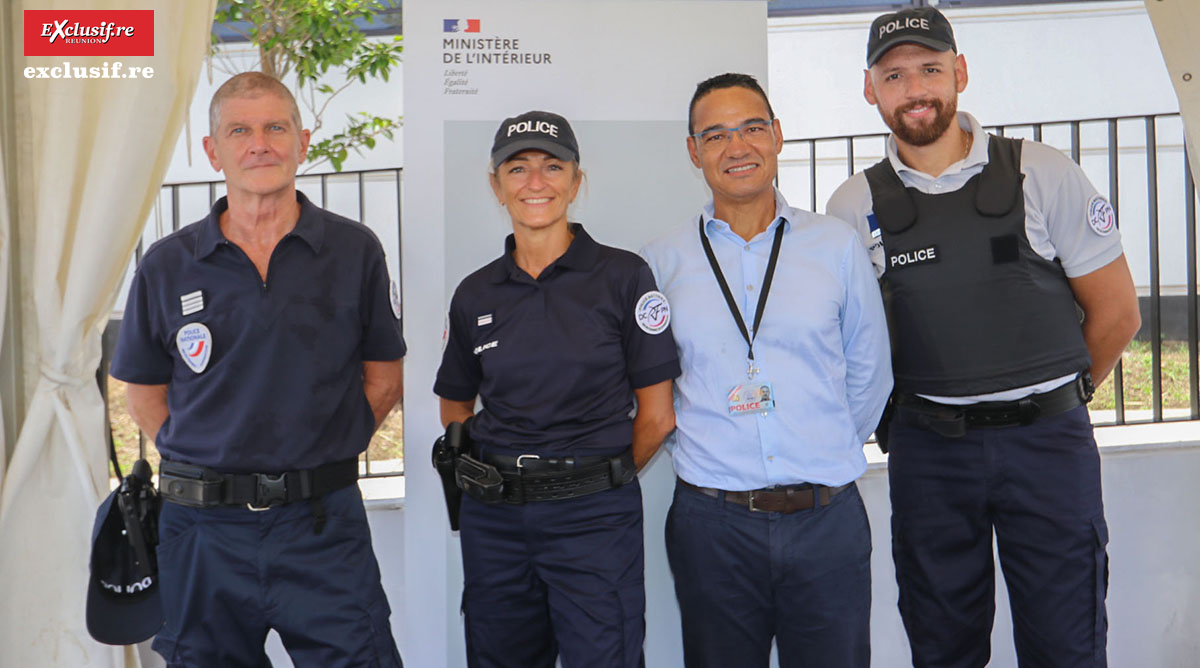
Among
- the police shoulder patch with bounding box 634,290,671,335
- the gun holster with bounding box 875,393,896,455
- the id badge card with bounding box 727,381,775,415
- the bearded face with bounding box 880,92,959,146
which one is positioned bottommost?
the gun holster with bounding box 875,393,896,455

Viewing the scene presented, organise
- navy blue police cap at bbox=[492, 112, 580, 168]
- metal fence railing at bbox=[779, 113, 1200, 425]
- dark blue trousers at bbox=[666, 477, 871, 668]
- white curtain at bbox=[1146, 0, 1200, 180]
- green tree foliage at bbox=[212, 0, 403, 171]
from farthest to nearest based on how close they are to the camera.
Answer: metal fence railing at bbox=[779, 113, 1200, 425] → green tree foliage at bbox=[212, 0, 403, 171] → white curtain at bbox=[1146, 0, 1200, 180] → navy blue police cap at bbox=[492, 112, 580, 168] → dark blue trousers at bbox=[666, 477, 871, 668]

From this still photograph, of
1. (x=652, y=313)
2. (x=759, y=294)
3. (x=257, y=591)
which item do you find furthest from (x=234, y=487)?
(x=759, y=294)

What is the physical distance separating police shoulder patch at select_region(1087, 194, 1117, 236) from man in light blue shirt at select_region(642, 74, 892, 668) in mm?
612

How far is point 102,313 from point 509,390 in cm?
137

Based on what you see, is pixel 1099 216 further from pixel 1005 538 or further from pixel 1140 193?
pixel 1140 193

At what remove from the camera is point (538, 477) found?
214 cm

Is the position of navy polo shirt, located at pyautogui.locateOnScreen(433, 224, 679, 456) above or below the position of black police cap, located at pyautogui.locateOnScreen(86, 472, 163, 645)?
above

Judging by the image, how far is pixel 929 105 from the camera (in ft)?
7.75

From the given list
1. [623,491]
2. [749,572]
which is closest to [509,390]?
[623,491]

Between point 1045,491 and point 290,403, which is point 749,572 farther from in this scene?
point 290,403

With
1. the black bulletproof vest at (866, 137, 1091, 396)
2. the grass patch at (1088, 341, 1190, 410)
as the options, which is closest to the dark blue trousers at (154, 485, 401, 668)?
the black bulletproof vest at (866, 137, 1091, 396)

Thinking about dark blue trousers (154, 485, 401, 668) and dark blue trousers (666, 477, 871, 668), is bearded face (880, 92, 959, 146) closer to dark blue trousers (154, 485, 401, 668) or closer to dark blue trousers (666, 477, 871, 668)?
dark blue trousers (666, 477, 871, 668)

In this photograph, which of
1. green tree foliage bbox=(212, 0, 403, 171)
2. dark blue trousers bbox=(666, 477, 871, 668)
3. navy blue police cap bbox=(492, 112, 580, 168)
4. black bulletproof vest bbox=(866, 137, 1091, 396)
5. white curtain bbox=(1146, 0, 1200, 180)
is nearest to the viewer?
dark blue trousers bbox=(666, 477, 871, 668)

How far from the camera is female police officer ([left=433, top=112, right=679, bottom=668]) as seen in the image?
2.14 meters
